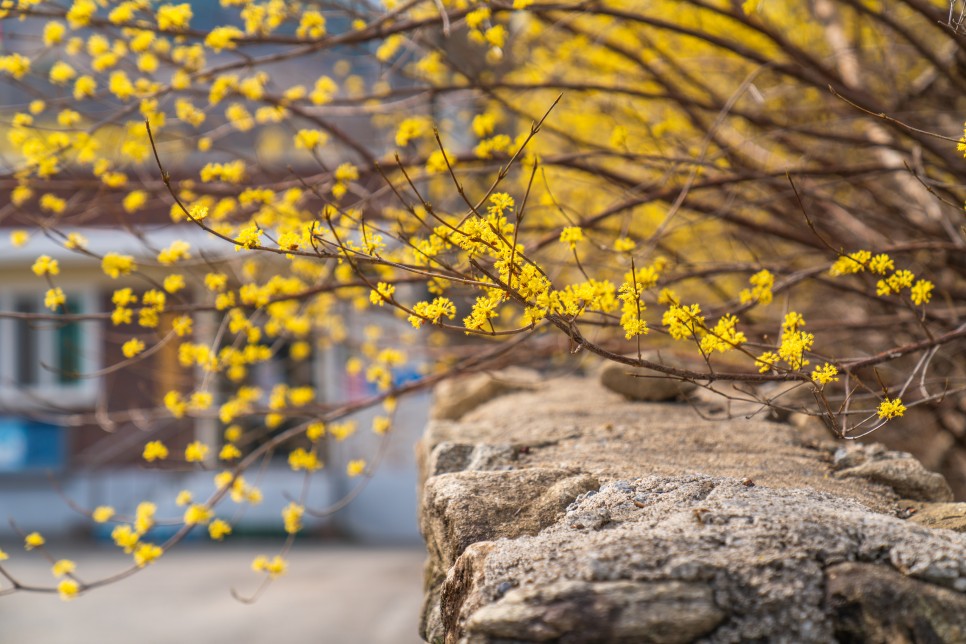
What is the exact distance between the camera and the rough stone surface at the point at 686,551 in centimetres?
184

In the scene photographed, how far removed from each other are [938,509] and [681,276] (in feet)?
4.27

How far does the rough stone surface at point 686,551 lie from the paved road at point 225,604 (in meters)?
4.90

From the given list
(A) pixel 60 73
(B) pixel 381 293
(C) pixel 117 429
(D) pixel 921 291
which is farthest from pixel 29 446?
(D) pixel 921 291

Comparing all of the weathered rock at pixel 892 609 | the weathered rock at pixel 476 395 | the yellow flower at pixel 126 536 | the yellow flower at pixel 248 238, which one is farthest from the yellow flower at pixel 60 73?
the weathered rock at pixel 892 609

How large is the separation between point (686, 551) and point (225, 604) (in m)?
7.45

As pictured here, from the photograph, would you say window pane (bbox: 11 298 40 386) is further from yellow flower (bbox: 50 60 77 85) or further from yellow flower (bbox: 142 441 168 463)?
yellow flower (bbox: 142 441 168 463)

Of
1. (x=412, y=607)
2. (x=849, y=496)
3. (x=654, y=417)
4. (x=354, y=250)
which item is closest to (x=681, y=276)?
(x=654, y=417)

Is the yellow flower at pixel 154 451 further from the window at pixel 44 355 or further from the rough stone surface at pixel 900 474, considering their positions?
the window at pixel 44 355

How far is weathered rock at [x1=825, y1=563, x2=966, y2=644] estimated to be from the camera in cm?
185

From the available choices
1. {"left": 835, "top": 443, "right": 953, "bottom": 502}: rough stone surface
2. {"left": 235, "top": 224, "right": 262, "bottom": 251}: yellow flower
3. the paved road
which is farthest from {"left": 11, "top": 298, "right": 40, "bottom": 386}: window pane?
{"left": 835, "top": 443, "right": 953, "bottom": 502}: rough stone surface

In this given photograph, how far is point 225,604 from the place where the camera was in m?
8.60

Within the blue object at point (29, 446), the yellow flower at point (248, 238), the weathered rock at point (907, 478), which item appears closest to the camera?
the yellow flower at point (248, 238)

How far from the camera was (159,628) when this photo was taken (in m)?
7.88

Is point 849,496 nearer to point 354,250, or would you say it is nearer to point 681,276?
point 681,276
